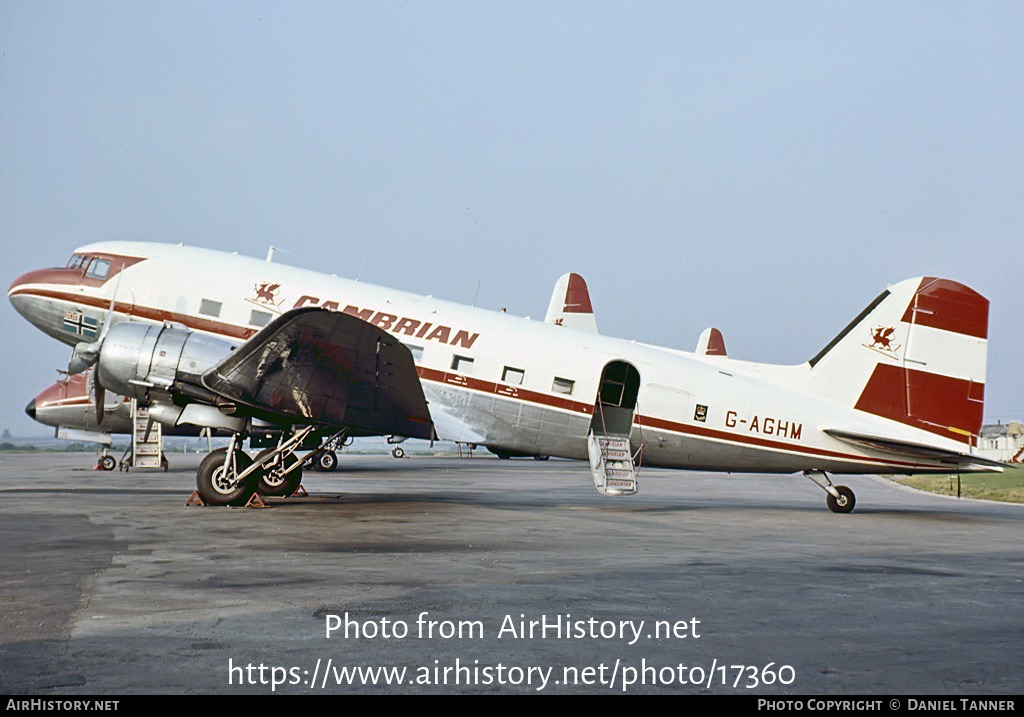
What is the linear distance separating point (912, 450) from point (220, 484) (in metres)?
12.7

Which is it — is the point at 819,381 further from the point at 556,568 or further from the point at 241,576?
the point at 241,576

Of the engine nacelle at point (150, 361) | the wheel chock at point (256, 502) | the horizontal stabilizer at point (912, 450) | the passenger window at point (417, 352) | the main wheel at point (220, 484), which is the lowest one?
the wheel chock at point (256, 502)

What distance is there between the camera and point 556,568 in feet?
26.1

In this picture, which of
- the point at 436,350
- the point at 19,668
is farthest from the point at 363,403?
the point at 19,668

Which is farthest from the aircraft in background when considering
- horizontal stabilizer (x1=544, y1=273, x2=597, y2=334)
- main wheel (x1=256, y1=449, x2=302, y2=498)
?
main wheel (x1=256, y1=449, x2=302, y2=498)

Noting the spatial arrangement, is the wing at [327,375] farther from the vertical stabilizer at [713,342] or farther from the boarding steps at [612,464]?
the vertical stabilizer at [713,342]

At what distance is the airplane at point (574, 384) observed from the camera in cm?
1471

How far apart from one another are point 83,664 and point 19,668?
11.8 inches

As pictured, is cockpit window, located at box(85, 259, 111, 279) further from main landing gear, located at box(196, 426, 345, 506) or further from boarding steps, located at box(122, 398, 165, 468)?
boarding steps, located at box(122, 398, 165, 468)

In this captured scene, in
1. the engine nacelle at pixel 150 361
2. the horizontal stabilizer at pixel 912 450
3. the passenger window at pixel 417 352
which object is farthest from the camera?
the passenger window at pixel 417 352

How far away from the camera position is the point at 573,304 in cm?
2853

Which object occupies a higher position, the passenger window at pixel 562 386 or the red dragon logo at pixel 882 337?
the red dragon logo at pixel 882 337

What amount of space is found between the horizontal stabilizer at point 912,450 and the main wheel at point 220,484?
1103cm

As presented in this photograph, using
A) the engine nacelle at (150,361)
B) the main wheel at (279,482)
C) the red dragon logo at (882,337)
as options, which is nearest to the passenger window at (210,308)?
the engine nacelle at (150,361)
